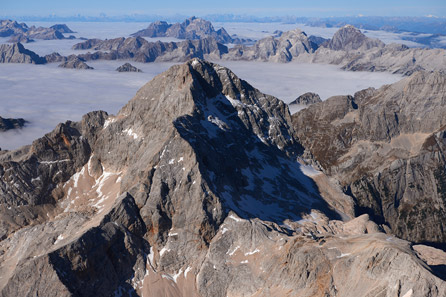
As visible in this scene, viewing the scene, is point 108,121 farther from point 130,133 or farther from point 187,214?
point 187,214

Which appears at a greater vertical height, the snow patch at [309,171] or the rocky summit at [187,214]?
the rocky summit at [187,214]

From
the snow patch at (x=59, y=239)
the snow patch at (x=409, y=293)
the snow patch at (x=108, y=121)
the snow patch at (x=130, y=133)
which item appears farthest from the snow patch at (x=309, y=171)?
the snow patch at (x=59, y=239)

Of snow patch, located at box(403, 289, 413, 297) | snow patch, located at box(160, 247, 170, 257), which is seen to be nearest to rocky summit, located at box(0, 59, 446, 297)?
snow patch, located at box(403, 289, 413, 297)

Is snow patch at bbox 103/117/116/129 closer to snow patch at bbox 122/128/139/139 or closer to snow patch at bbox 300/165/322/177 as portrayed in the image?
snow patch at bbox 122/128/139/139

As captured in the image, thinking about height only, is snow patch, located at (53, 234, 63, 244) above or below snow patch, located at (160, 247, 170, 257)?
above

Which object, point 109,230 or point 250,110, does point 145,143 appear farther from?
point 250,110

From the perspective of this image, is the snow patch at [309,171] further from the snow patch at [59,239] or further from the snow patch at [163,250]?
the snow patch at [59,239]

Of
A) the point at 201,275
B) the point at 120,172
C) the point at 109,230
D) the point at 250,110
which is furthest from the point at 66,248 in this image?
the point at 250,110

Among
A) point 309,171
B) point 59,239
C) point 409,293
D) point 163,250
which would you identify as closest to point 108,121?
point 59,239
